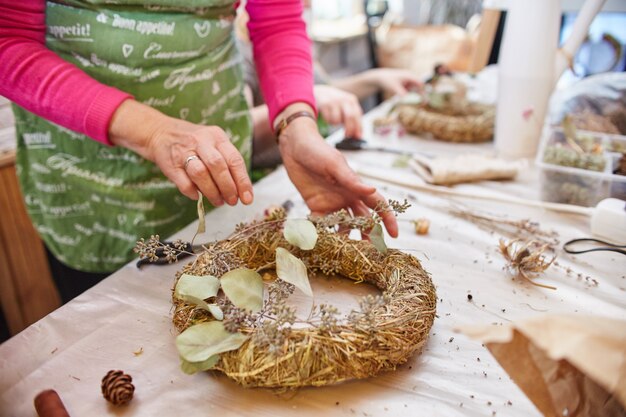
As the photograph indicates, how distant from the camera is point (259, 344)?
0.60 meters

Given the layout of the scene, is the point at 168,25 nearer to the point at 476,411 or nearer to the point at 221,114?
the point at 221,114

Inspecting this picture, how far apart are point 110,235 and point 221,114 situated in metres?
0.35

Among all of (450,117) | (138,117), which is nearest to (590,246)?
(450,117)

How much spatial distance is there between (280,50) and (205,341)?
70 cm

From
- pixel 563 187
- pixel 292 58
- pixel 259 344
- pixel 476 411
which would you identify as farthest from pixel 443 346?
pixel 292 58

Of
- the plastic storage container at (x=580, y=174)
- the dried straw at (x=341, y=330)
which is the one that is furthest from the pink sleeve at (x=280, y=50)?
the plastic storage container at (x=580, y=174)

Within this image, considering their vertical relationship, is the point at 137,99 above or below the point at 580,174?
above

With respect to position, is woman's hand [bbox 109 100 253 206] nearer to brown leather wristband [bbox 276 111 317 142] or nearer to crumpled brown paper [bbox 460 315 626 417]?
brown leather wristband [bbox 276 111 317 142]

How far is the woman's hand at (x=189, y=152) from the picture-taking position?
76 centimetres

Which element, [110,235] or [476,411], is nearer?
[476,411]

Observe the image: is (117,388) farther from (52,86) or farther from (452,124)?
(452,124)

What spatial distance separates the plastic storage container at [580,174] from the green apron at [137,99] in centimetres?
66

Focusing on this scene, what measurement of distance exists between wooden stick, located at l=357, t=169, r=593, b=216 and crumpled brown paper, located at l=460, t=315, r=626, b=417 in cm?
57

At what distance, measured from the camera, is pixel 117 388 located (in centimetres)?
59
